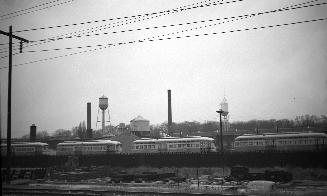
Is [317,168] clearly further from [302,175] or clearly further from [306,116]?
[306,116]

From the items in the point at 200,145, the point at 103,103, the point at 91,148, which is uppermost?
the point at 103,103

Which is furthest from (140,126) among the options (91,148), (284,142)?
(284,142)

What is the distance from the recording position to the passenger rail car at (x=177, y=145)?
45281mm

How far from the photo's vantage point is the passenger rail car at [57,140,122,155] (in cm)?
5270

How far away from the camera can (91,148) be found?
5416cm

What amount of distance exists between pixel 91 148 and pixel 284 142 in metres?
29.9

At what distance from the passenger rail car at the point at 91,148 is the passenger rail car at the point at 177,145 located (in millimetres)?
4385

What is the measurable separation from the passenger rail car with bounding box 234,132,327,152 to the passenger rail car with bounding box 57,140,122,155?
769 inches

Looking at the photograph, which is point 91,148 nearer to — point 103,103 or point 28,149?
point 28,149

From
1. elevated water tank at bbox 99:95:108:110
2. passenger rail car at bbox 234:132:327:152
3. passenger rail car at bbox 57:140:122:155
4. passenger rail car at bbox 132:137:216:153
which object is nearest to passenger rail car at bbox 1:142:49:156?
passenger rail car at bbox 57:140:122:155

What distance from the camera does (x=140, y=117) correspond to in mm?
71250

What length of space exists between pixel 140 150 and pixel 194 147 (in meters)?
9.49

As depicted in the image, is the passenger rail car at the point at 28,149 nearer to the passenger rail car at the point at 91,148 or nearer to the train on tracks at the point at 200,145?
the train on tracks at the point at 200,145

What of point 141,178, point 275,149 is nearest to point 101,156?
point 141,178
